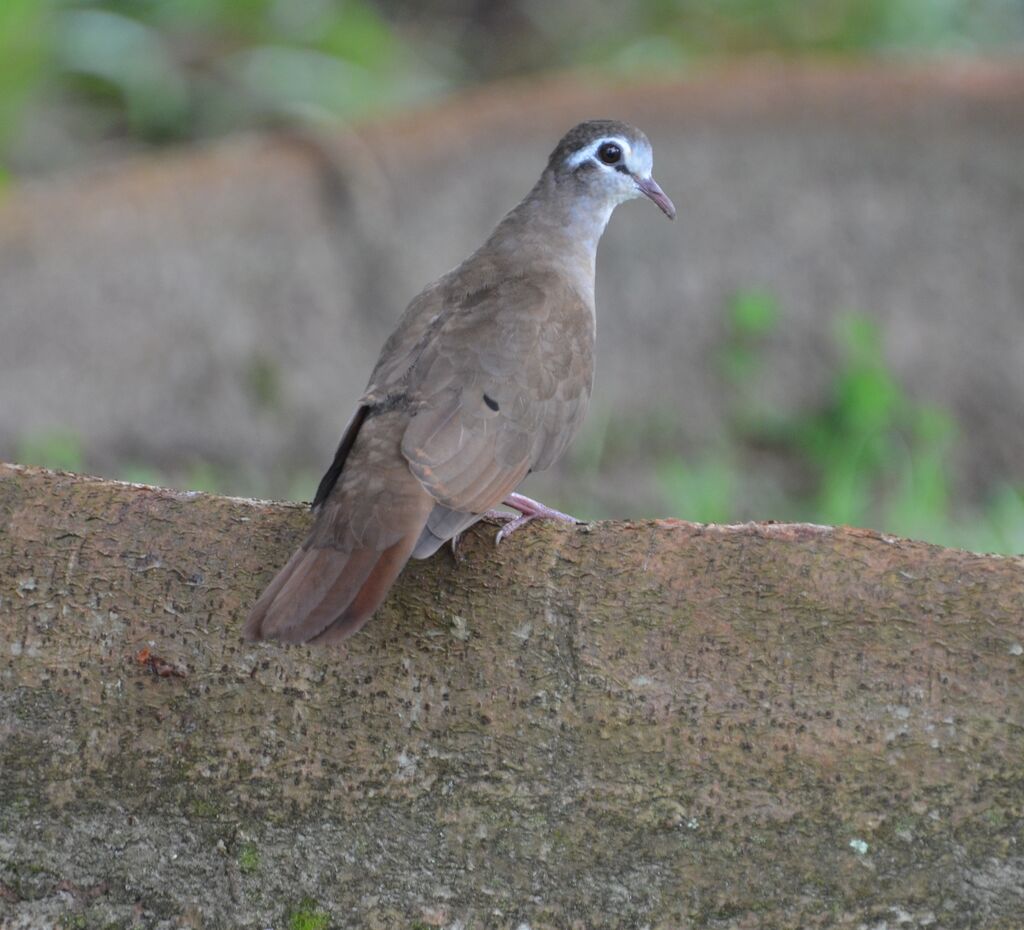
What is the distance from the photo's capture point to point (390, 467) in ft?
9.19

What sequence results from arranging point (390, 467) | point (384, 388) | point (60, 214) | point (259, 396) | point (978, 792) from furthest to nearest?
1. point (259, 396)
2. point (60, 214)
3. point (384, 388)
4. point (390, 467)
5. point (978, 792)

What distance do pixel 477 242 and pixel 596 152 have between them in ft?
7.91

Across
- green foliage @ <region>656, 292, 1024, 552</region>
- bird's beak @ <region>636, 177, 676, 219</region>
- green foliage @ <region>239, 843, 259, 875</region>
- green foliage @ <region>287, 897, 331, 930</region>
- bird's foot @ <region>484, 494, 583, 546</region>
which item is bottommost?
green foliage @ <region>287, 897, 331, 930</region>

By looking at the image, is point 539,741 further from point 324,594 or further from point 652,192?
point 652,192

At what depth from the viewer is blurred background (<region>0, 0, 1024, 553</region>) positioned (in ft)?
19.1

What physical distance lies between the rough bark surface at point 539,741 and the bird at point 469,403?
126mm

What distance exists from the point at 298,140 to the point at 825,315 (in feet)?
6.68

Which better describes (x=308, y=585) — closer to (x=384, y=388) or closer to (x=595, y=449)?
(x=384, y=388)

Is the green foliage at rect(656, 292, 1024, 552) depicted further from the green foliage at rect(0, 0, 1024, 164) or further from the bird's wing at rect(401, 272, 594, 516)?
the bird's wing at rect(401, 272, 594, 516)

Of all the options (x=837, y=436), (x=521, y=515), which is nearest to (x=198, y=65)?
(x=837, y=436)

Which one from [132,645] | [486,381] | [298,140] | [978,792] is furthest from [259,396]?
[978,792]

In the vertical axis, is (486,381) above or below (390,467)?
above

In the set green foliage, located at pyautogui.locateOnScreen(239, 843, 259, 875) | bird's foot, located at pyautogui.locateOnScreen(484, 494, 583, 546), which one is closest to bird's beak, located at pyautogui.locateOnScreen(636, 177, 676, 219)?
bird's foot, located at pyautogui.locateOnScreen(484, 494, 583, 546)

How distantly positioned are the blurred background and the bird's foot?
266cm
